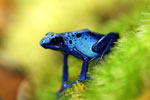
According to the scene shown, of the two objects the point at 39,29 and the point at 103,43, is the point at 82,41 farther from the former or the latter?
the point at 39,29

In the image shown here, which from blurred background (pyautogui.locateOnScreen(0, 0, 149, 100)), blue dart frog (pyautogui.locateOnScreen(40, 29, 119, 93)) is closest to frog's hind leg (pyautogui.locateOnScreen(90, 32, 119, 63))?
blue dart frog (pyautogui.locateOnScreen(40, 29, 119, 93))

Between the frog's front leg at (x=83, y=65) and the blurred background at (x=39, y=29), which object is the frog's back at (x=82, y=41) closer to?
the frog's front leg at (x=83, y=65)

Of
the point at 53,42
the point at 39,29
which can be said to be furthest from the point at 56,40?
the point at 39,29

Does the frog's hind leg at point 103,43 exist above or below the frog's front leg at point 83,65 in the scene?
above

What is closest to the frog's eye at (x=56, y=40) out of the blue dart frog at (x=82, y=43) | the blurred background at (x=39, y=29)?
the blue dart frog at (x=82, y=43)

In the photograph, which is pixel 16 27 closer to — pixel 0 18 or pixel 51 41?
pixel 0 18

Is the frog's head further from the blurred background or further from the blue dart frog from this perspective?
the blurred background

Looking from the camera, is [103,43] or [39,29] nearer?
[103,43]
